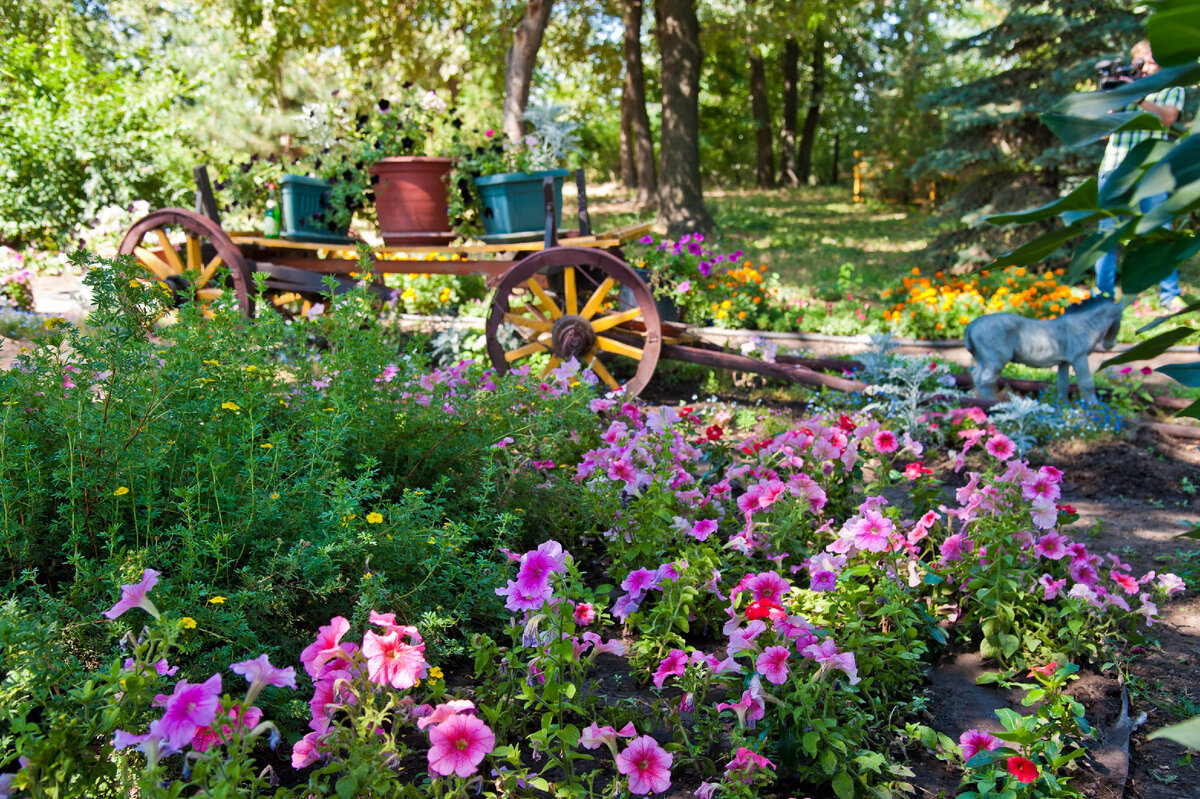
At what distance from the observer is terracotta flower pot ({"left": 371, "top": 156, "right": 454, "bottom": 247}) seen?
4.88 metres

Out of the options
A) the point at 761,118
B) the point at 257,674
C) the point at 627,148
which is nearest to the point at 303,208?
the point at 257,674

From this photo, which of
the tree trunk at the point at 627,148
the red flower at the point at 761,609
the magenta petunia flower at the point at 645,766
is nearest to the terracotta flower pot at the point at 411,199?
the red flower at the point at 761,609

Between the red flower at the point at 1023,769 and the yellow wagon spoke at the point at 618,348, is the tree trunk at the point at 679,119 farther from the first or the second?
the red flower at the point at 1023,769

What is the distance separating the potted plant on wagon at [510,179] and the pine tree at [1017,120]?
5.33m

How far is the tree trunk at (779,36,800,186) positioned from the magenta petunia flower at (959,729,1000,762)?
19441mm

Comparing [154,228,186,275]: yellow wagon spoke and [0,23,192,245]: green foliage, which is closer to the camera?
[154,228,186,275]: yellow wagon spoke

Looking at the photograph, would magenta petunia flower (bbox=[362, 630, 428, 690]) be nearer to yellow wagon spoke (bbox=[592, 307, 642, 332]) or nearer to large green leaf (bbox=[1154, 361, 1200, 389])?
large green leaf (bbox=[1154, 361, 1200, 389])

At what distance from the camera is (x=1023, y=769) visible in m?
1.52

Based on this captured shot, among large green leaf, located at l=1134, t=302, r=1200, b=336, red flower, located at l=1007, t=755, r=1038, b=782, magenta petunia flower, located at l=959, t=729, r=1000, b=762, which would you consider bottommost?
magenta petunia flower, located at l=959, t=729, r=1000, b=762

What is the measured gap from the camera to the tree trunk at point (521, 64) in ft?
29.9

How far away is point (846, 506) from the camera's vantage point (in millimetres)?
2920

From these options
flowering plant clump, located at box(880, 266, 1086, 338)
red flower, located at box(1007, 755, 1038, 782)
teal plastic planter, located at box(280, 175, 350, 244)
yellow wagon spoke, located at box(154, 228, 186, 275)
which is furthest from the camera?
flowering plant clump, located at box(880, 266, 1086, 338)

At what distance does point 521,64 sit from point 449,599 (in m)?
8.29

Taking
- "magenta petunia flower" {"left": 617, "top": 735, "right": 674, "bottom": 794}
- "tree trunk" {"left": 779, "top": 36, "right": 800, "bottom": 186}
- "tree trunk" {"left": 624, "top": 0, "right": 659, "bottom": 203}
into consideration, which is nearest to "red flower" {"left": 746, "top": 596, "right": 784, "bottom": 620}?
"magenta petunia flower" {"left": 617, "top": 735, "right": 674, "bottom": 794}
